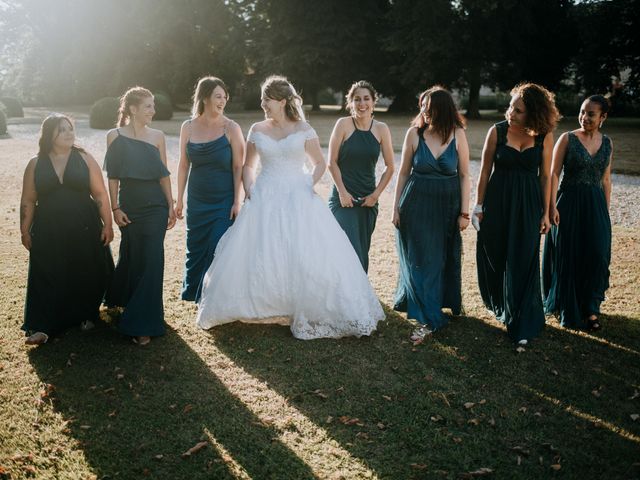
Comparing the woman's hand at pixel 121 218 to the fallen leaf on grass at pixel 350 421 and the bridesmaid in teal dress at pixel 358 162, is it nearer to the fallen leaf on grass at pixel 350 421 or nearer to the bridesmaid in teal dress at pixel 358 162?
the bridesmaid in teal dress at pixel 358 162

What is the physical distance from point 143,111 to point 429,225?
9.29ft

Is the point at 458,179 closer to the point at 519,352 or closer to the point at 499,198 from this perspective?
the point at 499,198

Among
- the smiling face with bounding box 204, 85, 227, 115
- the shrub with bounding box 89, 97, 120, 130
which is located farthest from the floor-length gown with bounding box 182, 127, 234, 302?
the shrub with bounding box 89, 97, 120, 130

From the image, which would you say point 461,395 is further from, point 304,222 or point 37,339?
point 37,339

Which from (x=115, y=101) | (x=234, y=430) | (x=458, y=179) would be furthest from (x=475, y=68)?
(x=234, y=430)

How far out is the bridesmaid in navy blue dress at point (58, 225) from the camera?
190 inches

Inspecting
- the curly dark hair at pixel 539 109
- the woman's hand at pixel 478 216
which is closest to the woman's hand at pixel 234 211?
the woman's hand at pixel 478 216

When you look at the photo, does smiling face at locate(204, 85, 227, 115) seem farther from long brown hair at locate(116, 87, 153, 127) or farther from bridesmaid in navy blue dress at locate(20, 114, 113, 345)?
bridesmaid in navy blue dress at locate(20, 114, 113, 345)

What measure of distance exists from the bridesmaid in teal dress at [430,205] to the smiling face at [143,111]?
7.86 feet

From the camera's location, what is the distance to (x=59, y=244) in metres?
4.98

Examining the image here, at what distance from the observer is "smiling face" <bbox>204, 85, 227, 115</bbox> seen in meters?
5.31

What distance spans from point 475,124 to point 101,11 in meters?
28.9

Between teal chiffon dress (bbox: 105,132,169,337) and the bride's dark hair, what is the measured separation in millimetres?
1192

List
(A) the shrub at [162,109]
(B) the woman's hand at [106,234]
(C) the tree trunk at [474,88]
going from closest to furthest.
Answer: (B) the woman's hand at [106,234] → (A) the shrub at [162,109] → (C) the tree trunk at [474,88]
